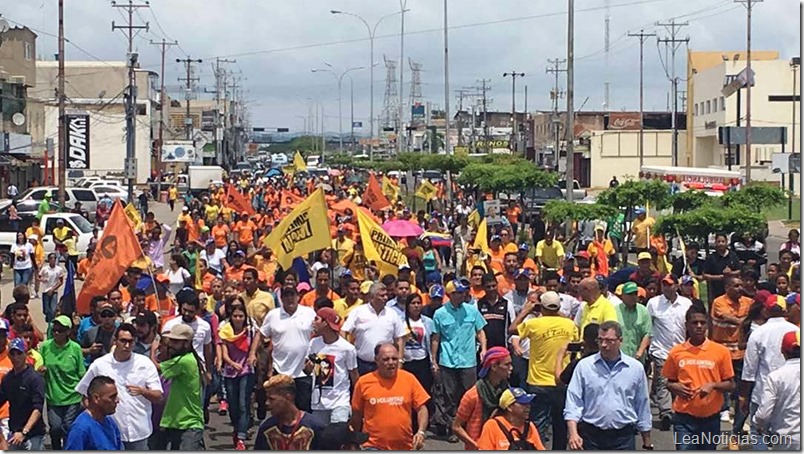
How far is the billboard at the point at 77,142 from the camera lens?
192ft

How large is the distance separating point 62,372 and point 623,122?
320 feet

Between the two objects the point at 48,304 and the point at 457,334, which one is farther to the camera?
the point at 48,304

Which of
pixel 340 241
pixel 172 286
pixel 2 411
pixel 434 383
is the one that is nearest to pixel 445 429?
pixel 434 383

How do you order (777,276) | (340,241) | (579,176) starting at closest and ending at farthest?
(777,276), (340,241), (579,176)

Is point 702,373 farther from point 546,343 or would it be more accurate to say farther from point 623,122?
point 623,122

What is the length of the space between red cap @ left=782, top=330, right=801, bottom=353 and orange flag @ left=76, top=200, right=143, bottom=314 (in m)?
7.06

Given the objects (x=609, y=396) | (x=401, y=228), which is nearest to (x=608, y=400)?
(x=609, y=396)

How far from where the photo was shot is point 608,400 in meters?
8.09


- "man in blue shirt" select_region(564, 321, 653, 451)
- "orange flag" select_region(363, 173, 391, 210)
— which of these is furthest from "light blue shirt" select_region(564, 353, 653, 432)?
"orange flag" select_region(363, 173, 391, 210)

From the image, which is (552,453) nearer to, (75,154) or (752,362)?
(752,362)

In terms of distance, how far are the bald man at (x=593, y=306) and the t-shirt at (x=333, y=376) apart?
2110 mm

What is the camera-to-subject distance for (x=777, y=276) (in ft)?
46.0

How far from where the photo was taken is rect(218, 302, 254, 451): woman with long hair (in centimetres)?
1105

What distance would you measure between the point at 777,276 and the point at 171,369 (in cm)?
718
